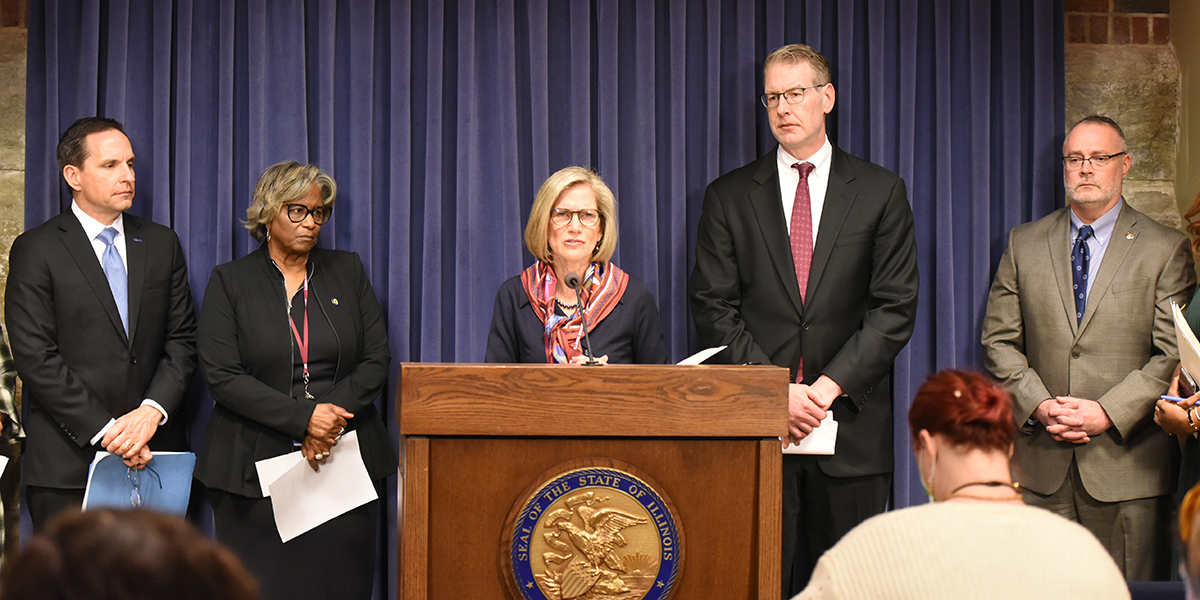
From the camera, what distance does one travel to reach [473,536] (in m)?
2.20

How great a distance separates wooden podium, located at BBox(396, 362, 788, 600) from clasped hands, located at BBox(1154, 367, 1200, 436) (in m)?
1.71

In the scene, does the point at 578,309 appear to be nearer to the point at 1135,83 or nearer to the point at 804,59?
the point at 804,59

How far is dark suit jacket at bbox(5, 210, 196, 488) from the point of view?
3.25 m

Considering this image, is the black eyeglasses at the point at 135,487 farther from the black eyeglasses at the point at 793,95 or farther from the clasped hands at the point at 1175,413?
the clasped hands at the point at 1175,413

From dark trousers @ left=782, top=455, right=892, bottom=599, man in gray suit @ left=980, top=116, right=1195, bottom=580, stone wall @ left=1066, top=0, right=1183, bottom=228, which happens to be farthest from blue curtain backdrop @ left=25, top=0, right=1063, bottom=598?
dark trousers @ left=782, top=455, right=892, bottom=599

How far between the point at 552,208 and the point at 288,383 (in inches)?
41.5

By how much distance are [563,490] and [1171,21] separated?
132 inches

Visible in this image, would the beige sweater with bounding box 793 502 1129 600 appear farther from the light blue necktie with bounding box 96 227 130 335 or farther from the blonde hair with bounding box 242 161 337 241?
the light blue necktie with bounding box 96 227 130 335

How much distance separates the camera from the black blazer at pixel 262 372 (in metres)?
3.31

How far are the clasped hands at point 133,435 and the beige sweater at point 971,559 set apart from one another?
8.13 feet

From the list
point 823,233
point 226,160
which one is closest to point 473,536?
point 823,233

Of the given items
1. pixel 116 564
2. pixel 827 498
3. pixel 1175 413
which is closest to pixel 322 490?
pixel 827 498

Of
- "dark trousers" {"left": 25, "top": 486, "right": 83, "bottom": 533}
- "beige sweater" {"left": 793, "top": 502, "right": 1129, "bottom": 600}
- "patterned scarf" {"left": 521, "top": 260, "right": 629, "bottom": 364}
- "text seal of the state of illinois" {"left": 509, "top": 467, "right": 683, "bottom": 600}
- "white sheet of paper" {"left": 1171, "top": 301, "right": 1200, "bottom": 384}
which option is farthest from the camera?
"dark trousers" {"left": 25, "top": 486, "right": 83, "bottom": 533}

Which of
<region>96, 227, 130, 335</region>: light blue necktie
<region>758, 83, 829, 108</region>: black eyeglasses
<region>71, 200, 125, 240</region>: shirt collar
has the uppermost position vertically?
<region>758, 83, 829, 108</region>: black eyeglasses
